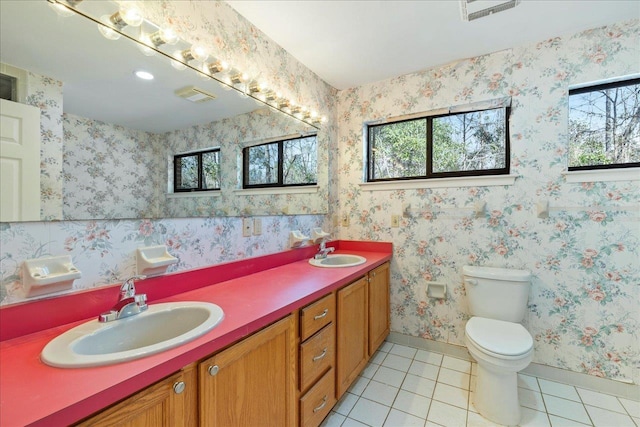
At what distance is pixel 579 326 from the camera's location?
1.84 meters

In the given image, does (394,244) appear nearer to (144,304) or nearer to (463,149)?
(463,149)

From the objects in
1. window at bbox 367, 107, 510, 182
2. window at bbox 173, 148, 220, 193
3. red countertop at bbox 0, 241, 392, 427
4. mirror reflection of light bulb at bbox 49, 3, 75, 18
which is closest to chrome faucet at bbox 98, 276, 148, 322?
red countertop at bbox 0, 241, 392, 427

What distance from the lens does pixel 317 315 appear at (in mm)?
1352

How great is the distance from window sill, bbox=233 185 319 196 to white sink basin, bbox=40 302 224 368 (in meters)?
0.77

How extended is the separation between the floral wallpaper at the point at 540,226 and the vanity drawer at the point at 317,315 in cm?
113

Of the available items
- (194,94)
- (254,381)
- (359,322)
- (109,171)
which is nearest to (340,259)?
(359,322)

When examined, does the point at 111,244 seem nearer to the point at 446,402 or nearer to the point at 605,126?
the point at 446,402

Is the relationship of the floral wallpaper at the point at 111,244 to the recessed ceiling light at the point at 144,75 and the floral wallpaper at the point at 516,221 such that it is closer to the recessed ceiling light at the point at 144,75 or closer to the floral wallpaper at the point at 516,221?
the floral wallpaper at the point at 516,221

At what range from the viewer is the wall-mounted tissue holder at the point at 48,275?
0.86m

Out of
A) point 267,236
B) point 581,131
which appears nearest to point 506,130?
point 581,131

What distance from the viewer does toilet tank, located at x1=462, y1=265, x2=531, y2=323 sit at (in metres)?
1.87

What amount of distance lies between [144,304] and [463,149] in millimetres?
2373

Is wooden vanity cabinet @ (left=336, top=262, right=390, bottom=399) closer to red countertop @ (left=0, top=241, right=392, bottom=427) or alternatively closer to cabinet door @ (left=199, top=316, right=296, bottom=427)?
red countertop @ (left=0, top=241, right=392, bottom=427)

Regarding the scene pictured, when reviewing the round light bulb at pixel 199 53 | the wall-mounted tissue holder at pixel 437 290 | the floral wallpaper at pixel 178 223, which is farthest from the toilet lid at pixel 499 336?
the round light bulb at pixel 199 53
